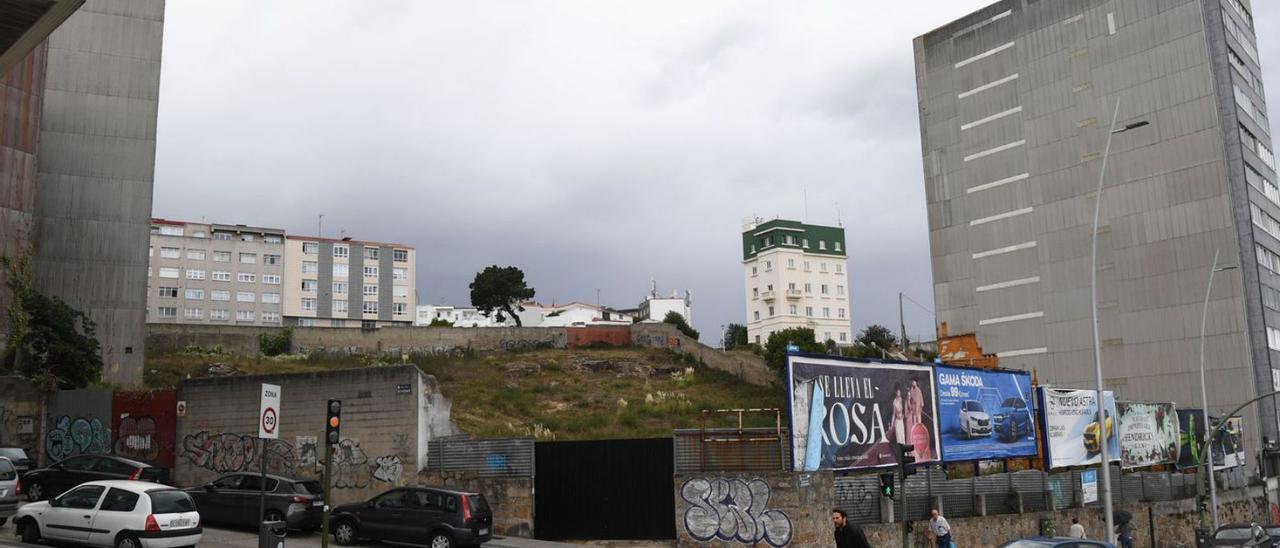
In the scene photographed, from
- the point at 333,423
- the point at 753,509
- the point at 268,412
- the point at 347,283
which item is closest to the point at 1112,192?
the point at 753,509

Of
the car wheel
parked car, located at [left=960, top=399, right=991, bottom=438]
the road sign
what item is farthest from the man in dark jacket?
parked car, located at [left=960, top=399, right=991, bottom=438]

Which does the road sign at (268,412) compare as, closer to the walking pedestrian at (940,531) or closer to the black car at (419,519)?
the black car at (419,519)

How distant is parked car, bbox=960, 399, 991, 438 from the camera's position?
87.7ft

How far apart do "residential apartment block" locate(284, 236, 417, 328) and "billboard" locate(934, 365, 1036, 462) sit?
8187cm

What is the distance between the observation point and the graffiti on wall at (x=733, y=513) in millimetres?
21031

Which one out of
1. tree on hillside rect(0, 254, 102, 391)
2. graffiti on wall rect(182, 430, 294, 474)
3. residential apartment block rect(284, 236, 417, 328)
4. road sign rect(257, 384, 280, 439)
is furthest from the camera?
residential apartment block rect(284, 236, 417, 328)

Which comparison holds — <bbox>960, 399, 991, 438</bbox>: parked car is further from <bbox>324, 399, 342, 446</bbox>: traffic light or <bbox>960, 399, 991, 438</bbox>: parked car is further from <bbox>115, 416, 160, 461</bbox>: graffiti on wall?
<bbox>115, 416, 160, 461</bbox>: graffiti on wall

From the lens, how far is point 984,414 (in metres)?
27.6

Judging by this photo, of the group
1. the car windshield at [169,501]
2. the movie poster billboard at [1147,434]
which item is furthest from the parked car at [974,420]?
the car windshield at [169,501]

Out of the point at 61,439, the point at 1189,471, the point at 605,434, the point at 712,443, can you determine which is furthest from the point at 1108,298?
the point at 61,439

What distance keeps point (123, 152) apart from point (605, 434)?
91.7 ft

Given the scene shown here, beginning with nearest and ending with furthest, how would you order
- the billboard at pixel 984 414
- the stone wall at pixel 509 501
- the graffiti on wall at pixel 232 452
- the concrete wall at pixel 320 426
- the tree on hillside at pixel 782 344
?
the stone wall at pixel 509 501, the concrete wall at pixel 320 426, the graffiti on wall at pixel 232 452, the billboard at pixel 984 414, the tree on hillside at pixel 782 344

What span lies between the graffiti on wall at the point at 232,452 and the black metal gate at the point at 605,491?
295 inches

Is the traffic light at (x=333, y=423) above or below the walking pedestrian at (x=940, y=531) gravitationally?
above
